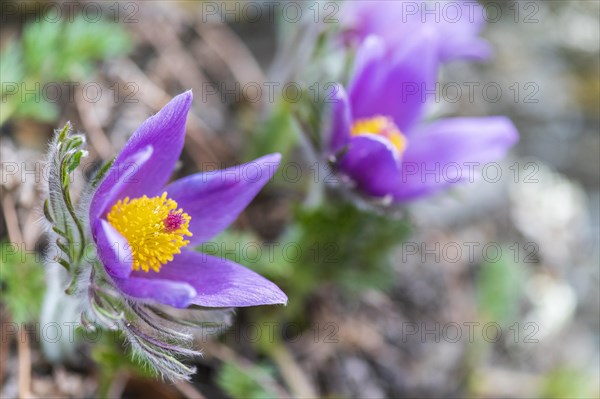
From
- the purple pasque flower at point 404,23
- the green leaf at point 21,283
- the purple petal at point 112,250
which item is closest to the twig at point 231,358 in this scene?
the green leaf at point 21,283

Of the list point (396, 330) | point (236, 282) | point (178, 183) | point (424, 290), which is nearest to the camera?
point (236, 282)

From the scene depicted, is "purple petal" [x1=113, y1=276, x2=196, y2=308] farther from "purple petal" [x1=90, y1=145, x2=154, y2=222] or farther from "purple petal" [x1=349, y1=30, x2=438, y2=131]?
"purple petal" [x1=349, y1=30, x2=438, y2=131]

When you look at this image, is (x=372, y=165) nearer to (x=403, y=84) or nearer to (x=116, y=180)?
(x=403, y=84)

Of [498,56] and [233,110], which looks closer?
[233,110]

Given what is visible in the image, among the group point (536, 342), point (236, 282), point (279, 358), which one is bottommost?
point (536, 342)

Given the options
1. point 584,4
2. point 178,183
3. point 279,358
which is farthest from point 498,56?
point 178,183

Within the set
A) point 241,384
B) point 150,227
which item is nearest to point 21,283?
point 150,227

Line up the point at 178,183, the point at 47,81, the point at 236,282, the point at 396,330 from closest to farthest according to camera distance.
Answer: the point at 236,282, the point at 178,183, the point at 47,81, the point at 396,330

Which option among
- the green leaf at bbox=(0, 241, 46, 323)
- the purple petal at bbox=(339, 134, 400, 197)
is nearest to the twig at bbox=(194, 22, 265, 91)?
the purple petal at bbox=(339, 134, 400, 197)

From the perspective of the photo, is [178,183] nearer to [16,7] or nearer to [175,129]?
[175,129]
